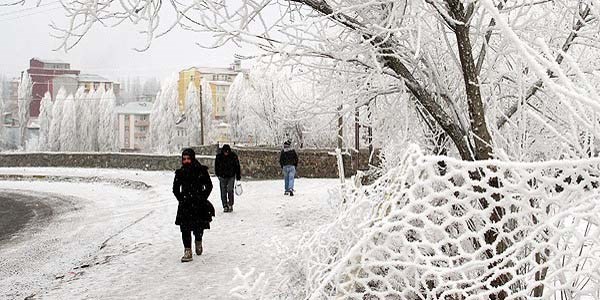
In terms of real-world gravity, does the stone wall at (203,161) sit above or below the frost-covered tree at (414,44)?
below

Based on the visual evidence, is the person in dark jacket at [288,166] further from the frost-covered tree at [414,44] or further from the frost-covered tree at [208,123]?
the frost-covered tree at [208,123]

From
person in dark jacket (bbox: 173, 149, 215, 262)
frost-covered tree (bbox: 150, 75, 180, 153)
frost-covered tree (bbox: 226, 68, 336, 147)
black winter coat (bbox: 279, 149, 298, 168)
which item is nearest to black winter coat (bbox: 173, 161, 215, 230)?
person in dark jacket (bbox: 173, 149, 215, 262)

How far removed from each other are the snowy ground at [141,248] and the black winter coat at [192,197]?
0.59 m

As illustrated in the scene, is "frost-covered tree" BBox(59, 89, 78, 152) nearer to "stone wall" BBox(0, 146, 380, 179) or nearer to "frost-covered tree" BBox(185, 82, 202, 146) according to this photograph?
"frost-covered tree" BBox(185, 82, 202, 146)

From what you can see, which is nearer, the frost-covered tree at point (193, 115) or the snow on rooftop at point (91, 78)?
the frost-covered tree at point (193, 115)

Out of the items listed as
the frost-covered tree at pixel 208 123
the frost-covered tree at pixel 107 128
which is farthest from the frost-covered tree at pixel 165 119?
the frost-covered tree at pixel 107 128

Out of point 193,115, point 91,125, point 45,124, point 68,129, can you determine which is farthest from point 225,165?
point 45,124

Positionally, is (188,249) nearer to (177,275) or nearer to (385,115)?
(177,275)

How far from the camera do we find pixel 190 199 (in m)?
8.24

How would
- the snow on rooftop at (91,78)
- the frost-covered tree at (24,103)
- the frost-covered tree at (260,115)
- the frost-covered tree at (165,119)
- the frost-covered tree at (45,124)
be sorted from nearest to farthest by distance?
the frost-covered tree at (260,115), the frost-covered tree at (165,119), the frost-covered tree at (45,124), the frost-covered tree at (24,103), the snow on rooftop at (91,78)

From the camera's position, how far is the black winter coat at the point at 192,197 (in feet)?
26.9

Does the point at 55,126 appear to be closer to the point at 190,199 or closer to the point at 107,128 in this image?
the point at 107,128

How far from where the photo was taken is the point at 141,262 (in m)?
8.41

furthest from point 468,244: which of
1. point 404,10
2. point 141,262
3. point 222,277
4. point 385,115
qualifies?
point 141,262
